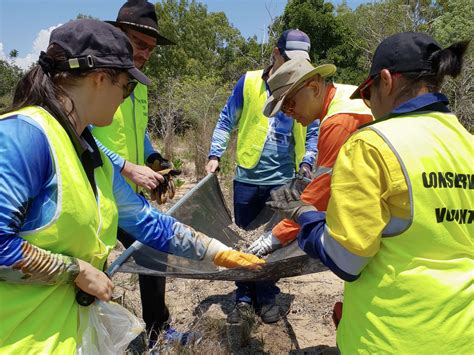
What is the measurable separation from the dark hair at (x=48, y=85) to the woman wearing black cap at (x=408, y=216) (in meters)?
0.84

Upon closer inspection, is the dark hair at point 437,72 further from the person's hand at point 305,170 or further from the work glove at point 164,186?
the person's hand at point 305,170

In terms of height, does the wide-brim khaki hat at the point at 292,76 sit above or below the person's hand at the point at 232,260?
above

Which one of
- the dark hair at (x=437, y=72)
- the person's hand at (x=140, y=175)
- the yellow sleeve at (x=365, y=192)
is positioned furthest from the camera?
the person's hand at (x=140, y=175)

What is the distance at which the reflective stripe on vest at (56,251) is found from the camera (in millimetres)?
1201

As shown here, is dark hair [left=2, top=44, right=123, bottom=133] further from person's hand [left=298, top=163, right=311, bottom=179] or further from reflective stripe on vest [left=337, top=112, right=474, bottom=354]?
person's hand [left=298, top=163, right=311, bottom=179]

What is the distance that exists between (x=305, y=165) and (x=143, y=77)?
2124 mm

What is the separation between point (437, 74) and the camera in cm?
139

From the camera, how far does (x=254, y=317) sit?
3396mm

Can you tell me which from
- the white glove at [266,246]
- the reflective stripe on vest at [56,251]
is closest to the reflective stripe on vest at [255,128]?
the white glove at [266,246]

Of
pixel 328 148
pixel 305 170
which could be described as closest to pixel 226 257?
pixel 328 148

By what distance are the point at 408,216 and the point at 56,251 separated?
3.31 feet

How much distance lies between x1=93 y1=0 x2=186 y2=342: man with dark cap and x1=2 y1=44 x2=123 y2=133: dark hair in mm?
1213

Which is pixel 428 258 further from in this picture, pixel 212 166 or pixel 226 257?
pixel 212 166

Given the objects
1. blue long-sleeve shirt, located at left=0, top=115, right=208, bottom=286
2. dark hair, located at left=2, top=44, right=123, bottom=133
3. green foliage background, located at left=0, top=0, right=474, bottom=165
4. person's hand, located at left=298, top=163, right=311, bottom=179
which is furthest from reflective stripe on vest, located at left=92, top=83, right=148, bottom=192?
green foliage background, located at left=0, top=0, right=474, bottom=165
